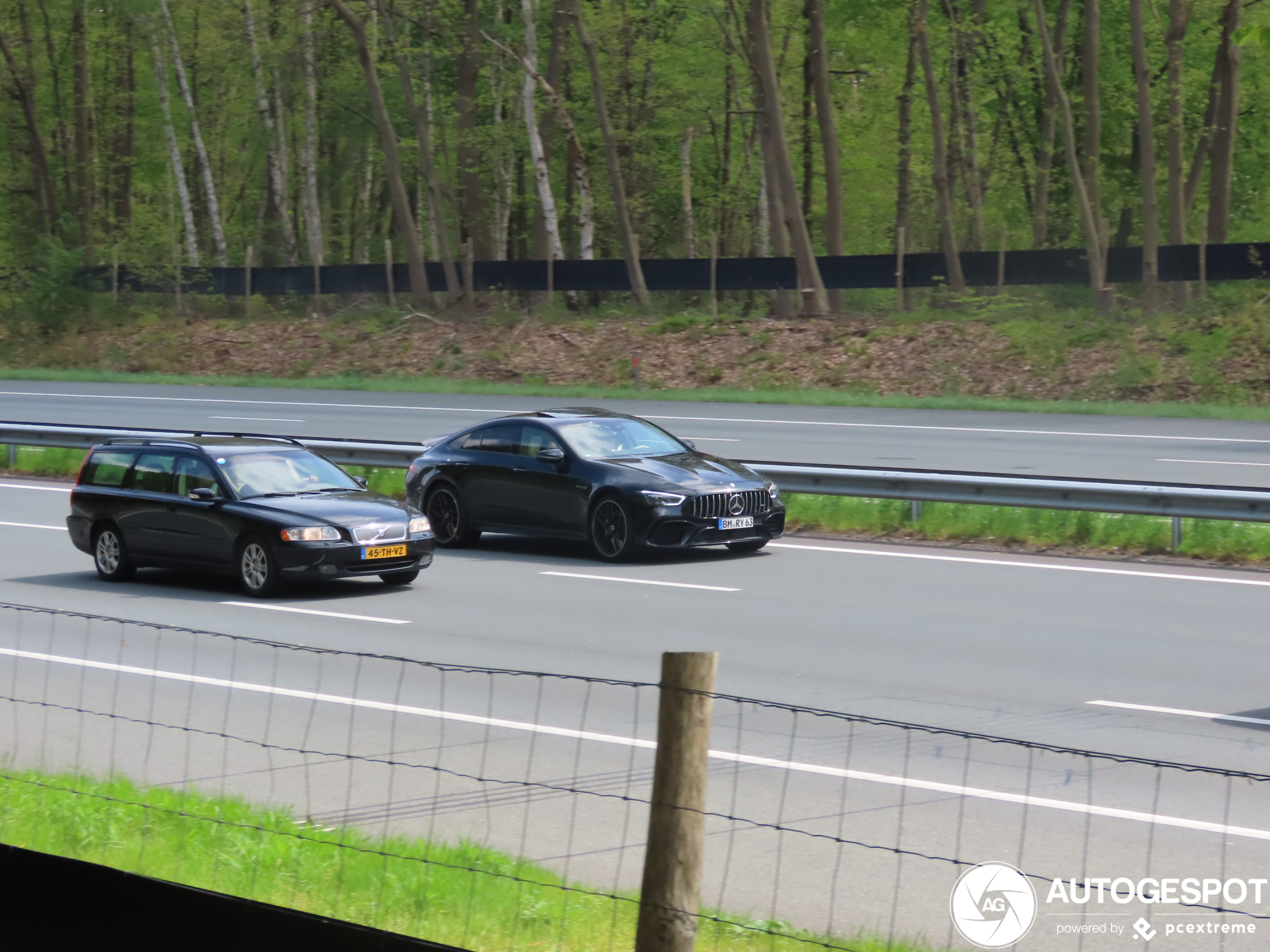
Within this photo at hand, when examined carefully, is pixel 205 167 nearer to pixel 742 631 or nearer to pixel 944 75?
pixel 944 75

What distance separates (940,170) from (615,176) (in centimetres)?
899

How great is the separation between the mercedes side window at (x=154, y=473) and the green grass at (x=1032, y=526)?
7.38 metres

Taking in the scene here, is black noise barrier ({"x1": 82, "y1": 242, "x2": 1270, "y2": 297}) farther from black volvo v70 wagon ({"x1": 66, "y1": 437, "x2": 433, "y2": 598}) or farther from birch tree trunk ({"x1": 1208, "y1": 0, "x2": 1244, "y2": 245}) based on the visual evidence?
black volvo v70 wagon ({"x1": 66, "y1": 437, "x2": 433, "y2": 598})

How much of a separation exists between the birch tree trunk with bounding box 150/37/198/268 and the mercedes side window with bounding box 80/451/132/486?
4038cm

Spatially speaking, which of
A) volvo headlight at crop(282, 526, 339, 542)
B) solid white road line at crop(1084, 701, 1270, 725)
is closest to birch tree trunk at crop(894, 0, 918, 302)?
volvo headlight at crop(282, 526, 339, 542)

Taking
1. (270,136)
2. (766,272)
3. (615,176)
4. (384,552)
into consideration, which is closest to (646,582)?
(384,552)

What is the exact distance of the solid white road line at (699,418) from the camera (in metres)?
26.5

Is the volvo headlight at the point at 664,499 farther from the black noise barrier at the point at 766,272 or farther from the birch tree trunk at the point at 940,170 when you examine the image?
the birch tree trunk at the point at 940,170

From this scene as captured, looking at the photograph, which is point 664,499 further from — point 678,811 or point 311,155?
point 311,155

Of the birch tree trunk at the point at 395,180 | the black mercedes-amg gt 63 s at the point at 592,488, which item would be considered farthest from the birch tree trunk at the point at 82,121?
the black mercedes-amg gt 63 s at the point at 592,488

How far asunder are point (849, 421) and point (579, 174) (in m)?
19.1

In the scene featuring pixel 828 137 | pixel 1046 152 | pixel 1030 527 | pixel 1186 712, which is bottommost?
pixel 1186 712

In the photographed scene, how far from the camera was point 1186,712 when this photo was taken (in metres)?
9.36

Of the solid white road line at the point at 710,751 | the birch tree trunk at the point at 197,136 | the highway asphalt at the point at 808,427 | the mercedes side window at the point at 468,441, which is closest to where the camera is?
the solid white road line at the point at 710,751
